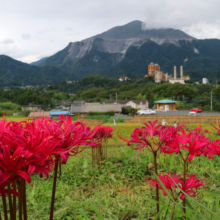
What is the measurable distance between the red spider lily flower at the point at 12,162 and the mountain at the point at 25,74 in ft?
450

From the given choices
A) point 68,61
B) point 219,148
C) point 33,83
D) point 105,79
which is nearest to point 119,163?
point 219,148

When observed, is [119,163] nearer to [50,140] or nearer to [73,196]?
[73,196]

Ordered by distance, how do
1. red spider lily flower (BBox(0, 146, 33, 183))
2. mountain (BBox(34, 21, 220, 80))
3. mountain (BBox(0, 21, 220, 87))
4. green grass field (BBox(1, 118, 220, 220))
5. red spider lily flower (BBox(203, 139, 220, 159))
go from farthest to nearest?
mountain (BBox(34, 21, 220, 80)) < mountain (BBox(0, 21, 220, 87)) < green grass field (BBox(1, 118, 220, 220)) < red spider lily flower (BBox(203, 139, 220, 159)) < red spider lily flower (BBox(0, 146, 33, 183))

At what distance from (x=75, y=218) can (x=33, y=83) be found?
139322 mm

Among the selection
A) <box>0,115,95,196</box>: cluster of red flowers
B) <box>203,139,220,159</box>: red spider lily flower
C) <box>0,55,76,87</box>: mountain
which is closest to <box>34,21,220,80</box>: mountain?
<box>0,55,76,87</box>: mountain

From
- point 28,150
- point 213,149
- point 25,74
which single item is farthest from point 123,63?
point 28,150

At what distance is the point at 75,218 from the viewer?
1.92m

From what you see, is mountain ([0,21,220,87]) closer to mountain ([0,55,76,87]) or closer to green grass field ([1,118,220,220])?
mountain ([0,55,76,87])

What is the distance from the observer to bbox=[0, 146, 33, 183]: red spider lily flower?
1.91 ft

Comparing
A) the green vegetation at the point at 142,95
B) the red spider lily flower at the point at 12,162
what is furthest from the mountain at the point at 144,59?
the red spider lily flower at the point at 12,162

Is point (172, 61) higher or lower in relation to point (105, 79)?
higher

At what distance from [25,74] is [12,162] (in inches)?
5997

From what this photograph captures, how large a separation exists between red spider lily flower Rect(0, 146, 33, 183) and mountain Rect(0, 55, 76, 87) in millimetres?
137208

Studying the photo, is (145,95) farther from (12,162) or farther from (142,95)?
(12,162)
